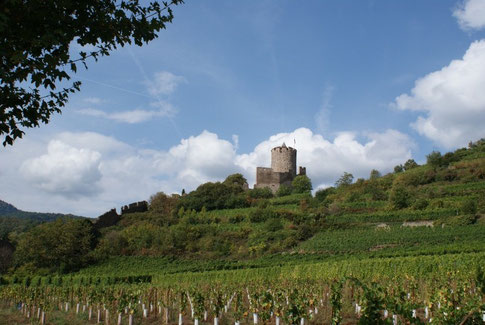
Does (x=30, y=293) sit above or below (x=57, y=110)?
below

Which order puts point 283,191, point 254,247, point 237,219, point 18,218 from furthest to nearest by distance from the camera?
point 18,218 < point 283,191 < point 237,219 < point 254,247

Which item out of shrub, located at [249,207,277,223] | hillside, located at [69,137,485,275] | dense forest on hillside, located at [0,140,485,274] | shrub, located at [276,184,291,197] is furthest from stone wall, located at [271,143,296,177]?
shrub, located at [249,207,277,223]

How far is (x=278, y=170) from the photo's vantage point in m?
91.4

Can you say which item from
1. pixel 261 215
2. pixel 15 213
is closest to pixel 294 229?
pixel 261 215

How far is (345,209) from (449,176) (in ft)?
Answer: 59.8

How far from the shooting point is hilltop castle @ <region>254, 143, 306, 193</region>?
88188mm

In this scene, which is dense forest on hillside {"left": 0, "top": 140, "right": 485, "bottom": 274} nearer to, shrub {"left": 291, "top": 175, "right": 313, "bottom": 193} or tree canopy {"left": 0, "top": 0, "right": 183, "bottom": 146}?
shrub {"left": 291, "top": 175, "right": 313, "bottom": 193}

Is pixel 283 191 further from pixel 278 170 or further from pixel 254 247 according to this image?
pixel 254 247

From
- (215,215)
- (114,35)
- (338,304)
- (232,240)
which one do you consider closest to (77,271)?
(232,240)

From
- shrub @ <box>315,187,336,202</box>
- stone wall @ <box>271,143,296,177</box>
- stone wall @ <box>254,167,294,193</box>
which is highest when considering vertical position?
stone wall @ <box>271,143,296,177</box>

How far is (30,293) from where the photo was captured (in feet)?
66.6

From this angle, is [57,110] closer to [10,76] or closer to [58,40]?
[10,76]

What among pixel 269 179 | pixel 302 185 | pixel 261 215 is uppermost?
pixel 269 179

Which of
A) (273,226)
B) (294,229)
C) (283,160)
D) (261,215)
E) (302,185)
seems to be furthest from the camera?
(283,160)
